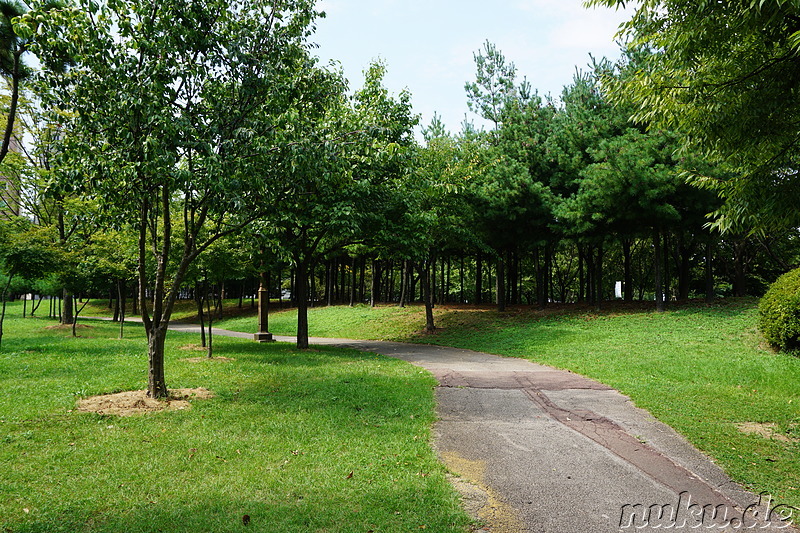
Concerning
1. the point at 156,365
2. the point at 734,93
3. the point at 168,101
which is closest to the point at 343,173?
the point at 168,101

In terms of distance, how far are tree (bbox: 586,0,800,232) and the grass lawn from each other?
8.77 feet

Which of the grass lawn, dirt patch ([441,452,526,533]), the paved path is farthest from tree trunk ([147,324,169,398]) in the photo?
the grass lawn

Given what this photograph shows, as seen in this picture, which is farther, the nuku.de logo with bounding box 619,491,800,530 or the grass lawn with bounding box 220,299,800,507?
the grass lawn with bounding box 220,299,800,507

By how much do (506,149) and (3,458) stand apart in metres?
18.4

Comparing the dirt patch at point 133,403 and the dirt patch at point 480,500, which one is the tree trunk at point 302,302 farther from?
the dirt patch at point 480,500

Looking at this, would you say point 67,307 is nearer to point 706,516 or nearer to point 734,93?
point 706,516

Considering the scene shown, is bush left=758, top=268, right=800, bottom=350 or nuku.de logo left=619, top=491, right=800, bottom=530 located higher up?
bush left=758, top=268, right=800, bottom=350

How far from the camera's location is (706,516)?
153 inches

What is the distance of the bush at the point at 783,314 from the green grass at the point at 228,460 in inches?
345

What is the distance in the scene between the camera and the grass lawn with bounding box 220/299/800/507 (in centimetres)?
553

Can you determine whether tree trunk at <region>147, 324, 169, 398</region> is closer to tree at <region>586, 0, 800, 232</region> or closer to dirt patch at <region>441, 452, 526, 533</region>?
dirt patch at <region>441, 452, 526, 533</region>

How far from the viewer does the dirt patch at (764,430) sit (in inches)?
231

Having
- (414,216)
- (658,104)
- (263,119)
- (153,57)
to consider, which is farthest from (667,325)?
(153,57)

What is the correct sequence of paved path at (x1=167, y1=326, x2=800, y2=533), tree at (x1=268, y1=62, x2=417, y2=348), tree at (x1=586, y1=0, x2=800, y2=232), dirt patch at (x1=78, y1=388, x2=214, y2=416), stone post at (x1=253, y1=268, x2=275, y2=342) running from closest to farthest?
paved path at (x1=167, y1=326, x2=800, y2=533) → tree at (x1=586, y1=0, x2=800, y2=232) → dirt patch at (x1=78, y1=388, x2=214, y2=416) → tree at (x1=268, y1=62, x2=417, y2=348) → stone post at (x1=253, y1=268, x2=275, y2=342)
